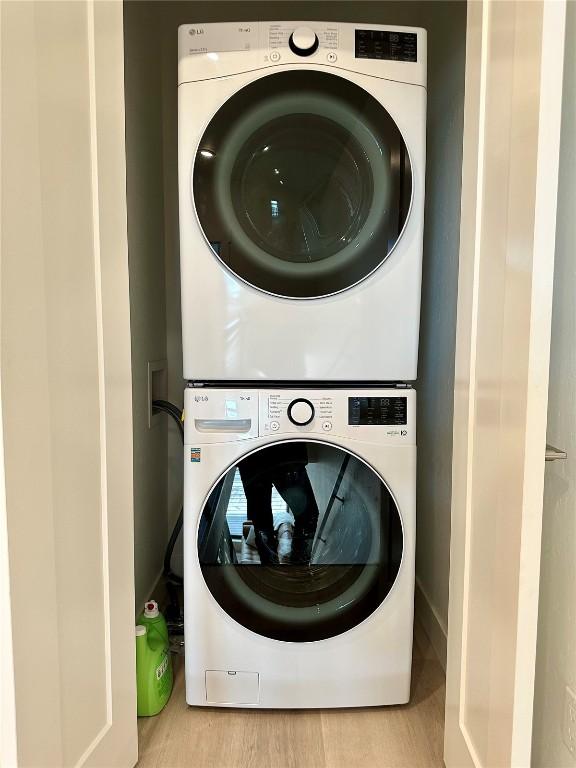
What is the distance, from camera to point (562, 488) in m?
0.99

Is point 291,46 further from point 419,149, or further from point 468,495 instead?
point 468,495

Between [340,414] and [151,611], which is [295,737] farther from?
[340,414]

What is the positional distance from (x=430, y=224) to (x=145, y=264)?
860mm

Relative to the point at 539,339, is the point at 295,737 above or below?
below

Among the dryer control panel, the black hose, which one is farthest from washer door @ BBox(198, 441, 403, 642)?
the dryer control panel

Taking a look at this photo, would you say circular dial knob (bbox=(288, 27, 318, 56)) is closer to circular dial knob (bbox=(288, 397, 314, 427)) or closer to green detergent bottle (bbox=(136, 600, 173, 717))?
circular dial knob (bbox=(288, 397, 314, 427))

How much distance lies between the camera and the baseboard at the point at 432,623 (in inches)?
62.8

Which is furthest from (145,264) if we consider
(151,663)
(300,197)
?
(151,663)

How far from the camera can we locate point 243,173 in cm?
131

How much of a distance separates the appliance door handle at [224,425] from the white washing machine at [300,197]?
10cm

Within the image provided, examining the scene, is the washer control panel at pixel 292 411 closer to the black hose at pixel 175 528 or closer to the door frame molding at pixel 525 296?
the door frame molding at pixel 525 296

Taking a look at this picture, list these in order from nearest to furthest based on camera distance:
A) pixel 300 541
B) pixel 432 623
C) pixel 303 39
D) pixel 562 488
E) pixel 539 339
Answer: pixel 539 339 < pixel 562 488 < pixel 303 39 < pixel 300 541 < pixel 432 623

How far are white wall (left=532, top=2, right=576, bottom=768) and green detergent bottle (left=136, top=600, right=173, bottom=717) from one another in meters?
0.85

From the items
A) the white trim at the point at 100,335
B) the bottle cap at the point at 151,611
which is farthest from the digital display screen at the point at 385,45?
the bottle cap at the point at 151,611
